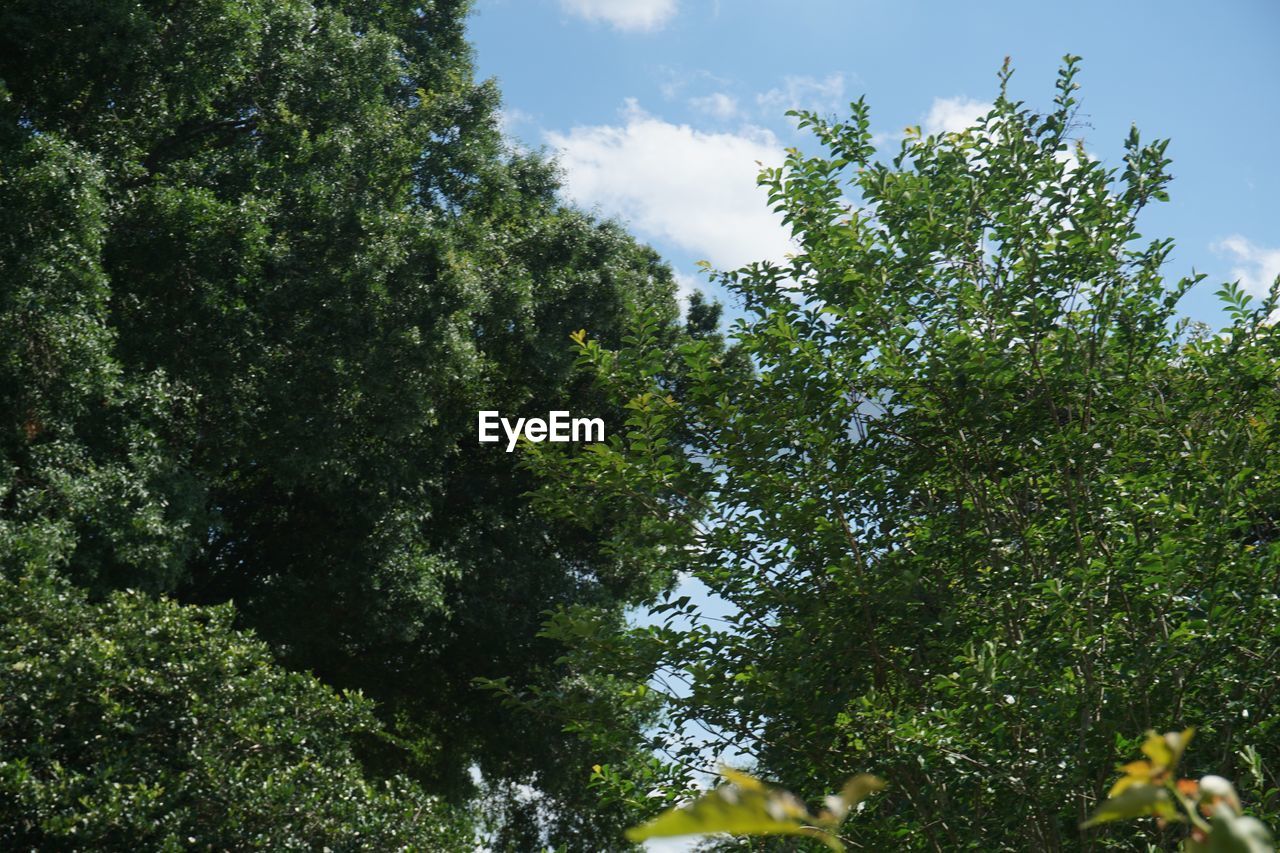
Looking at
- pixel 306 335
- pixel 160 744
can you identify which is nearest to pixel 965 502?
pixel 160 744

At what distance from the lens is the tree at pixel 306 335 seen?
10.4 meters

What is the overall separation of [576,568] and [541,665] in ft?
4.53

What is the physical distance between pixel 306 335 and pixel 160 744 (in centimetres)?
450

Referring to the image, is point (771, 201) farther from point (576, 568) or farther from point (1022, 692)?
point (576, 568)

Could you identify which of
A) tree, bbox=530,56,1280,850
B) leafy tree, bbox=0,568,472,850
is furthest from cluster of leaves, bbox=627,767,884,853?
leafy tree, bbox=0,568,472,850

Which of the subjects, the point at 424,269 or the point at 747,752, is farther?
the point at 424,269

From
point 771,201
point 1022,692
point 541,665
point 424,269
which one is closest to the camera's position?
point 1022,692

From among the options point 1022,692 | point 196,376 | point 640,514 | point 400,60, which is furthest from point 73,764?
point 400,60

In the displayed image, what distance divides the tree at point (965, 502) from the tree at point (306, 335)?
4013mm

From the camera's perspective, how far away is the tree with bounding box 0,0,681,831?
1038 centimetres

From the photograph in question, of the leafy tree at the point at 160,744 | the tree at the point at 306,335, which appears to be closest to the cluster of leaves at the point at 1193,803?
the tree at the point at 306,335

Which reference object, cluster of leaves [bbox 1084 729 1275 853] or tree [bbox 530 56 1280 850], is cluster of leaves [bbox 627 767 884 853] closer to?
cluster of leaves [bbox 1084 729 1275 853]

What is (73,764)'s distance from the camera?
9.24m

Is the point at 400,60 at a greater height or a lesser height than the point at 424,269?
greater
